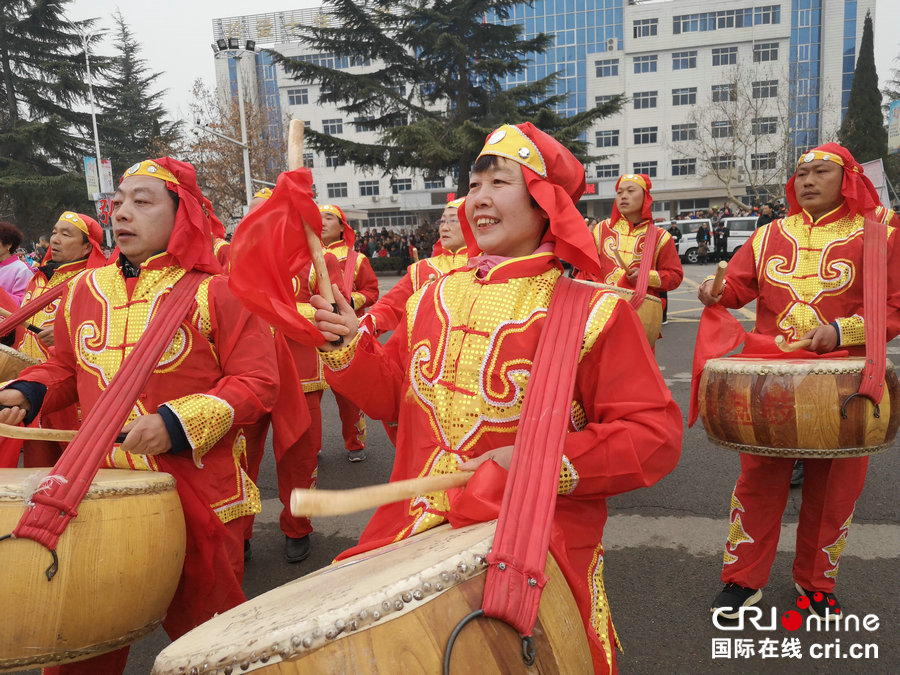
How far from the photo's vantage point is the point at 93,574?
178 centimetres

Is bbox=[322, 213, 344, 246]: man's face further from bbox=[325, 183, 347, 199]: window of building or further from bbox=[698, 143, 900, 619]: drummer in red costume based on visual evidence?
bbox=[325, 183, 347, 199]: window of building

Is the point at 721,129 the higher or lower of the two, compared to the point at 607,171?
higher

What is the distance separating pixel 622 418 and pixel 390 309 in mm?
2580

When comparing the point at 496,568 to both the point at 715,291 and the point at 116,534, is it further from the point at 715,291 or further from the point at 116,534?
the point at 715,291

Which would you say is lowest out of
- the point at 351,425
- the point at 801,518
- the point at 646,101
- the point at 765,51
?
the point at 351,425

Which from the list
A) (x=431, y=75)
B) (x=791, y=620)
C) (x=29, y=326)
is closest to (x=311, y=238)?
(x=791, y=620)

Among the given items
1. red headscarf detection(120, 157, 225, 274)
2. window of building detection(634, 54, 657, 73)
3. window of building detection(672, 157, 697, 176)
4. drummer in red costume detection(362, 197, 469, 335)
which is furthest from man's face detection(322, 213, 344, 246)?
window of building detection(634, 54, 657, 73)

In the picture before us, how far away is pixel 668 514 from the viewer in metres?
4.23

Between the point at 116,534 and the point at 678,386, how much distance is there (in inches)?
260

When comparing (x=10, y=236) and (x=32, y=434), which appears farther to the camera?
(x=10, y=236)

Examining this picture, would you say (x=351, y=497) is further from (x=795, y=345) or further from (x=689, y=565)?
(x=689, y=565)

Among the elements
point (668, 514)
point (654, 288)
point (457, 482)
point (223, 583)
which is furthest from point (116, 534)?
point (654, 288)

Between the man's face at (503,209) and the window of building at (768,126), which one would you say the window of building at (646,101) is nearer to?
the window of building at (768,126)

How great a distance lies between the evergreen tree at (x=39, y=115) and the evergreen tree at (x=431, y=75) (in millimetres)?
13699
